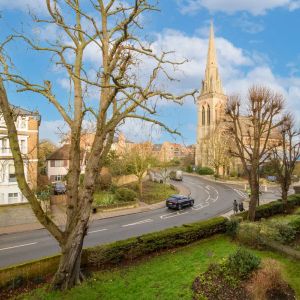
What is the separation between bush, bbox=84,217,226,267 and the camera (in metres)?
13.3

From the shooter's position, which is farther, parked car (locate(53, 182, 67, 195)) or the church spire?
the church spire

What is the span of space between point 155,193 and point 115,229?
64.2ft

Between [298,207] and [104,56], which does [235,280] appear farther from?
[298,207]

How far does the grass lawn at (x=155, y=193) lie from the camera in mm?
39784

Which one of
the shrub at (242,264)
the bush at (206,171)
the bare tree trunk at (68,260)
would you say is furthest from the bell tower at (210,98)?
the bare tree trunk at (68,260)

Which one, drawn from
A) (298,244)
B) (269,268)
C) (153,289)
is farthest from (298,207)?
(153,289)

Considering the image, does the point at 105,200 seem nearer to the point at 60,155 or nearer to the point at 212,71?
the point at 60,155

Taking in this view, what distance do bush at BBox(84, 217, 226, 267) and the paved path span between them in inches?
226

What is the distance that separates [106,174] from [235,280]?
108 ft

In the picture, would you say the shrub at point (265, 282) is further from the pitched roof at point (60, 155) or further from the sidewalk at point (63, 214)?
the pitched roof at point (60, 155)

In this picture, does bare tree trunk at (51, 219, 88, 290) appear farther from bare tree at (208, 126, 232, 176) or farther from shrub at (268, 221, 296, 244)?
bare tree at (208, 126, 232, 176)

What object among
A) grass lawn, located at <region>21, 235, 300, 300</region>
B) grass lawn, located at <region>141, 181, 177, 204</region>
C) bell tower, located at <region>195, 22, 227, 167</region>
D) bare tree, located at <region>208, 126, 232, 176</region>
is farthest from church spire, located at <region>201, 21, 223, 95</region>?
grass lawn, located at <region>21, 235, 300, 300</region>

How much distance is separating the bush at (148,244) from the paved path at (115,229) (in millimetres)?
5729

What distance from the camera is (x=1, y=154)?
33.2 m
